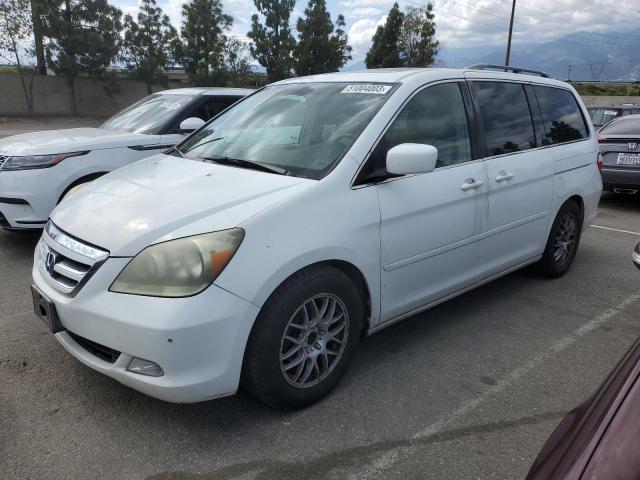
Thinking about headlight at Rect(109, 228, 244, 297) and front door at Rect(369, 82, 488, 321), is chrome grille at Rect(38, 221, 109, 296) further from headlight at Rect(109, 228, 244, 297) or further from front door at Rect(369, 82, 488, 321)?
front door at Rect(369, 82, 488, 321)

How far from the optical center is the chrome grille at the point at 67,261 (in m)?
2.46

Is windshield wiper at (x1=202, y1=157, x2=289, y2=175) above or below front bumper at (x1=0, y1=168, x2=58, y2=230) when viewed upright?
above

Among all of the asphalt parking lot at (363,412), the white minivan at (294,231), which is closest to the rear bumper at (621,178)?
the white minivan at (294,231)

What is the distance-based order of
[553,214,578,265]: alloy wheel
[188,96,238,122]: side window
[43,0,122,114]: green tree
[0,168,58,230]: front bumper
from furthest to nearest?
[43,0,122,114]: green tree, [188,96,238,122]: side window, [0,168,58,230]: front bumper, [553,214,578,265]: alloy wheel

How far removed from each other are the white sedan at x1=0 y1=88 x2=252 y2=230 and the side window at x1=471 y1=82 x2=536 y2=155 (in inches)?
98.4

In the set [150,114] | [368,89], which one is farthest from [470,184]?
[150,114]

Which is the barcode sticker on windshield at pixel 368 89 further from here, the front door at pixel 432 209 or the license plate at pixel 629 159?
the license plate at pixel 629 159

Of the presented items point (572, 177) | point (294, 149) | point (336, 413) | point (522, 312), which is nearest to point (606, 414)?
point (336, 413)

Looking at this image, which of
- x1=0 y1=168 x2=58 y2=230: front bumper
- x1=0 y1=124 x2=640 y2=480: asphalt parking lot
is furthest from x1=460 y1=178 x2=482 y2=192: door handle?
x1=0 y1=168 x2=58 y2=230: front bumper

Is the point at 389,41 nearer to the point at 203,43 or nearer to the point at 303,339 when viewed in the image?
the point at 203,43

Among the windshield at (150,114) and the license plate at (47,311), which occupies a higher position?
the windshield at (150,114)

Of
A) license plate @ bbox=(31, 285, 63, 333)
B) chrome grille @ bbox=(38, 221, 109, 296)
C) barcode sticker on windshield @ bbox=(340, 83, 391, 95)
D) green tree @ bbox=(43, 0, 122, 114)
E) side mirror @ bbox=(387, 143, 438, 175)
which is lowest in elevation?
license plate @ bbox=(31, 285, 63, 333)

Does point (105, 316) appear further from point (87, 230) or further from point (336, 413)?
point (336, 413)

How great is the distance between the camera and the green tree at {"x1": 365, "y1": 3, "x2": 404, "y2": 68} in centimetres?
4100
